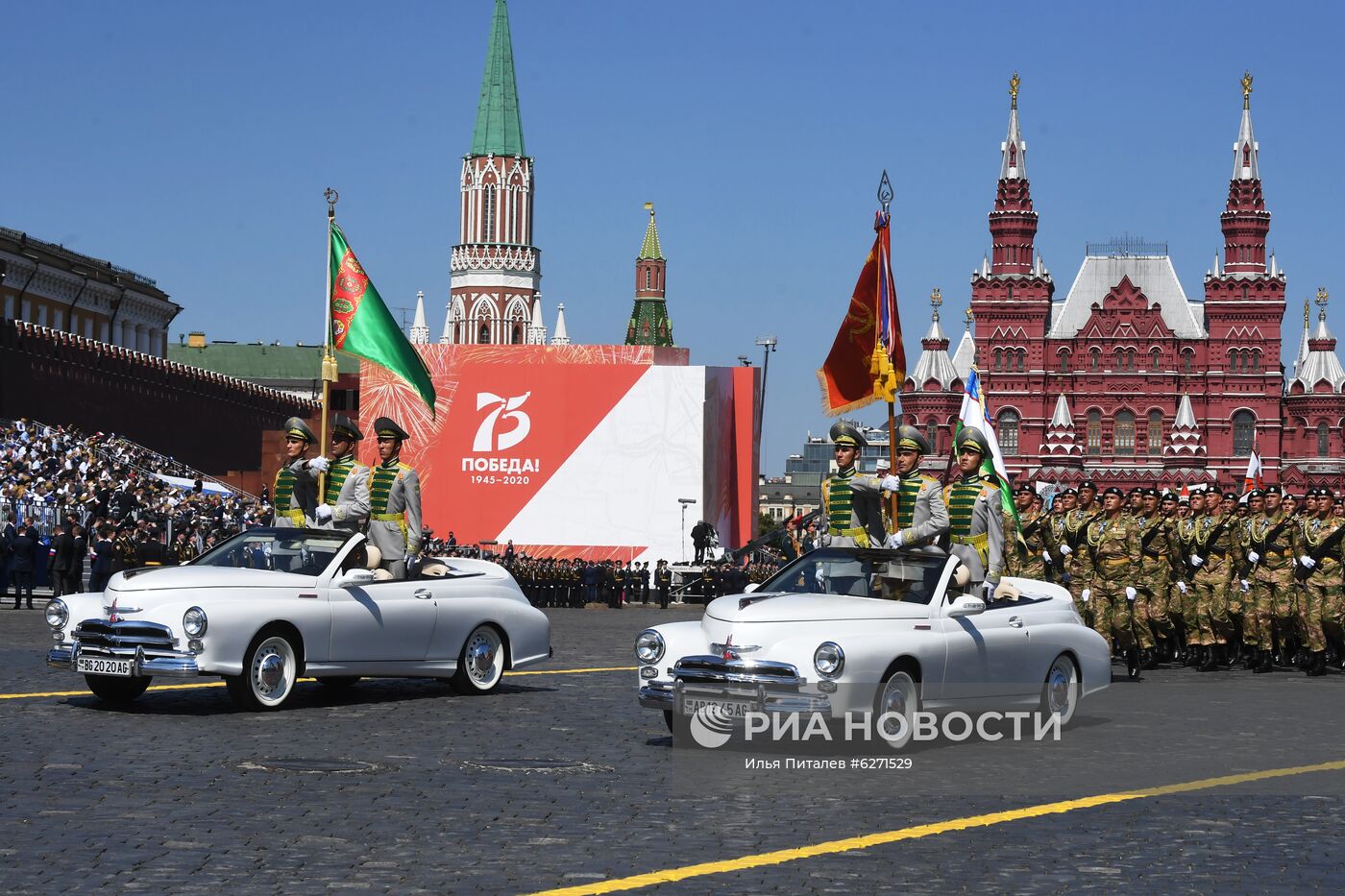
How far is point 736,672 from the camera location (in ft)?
39.0

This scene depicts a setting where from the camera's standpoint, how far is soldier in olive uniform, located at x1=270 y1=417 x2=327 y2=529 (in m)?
17.0

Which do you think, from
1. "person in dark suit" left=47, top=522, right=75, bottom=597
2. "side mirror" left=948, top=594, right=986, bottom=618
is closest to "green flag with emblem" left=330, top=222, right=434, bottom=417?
"side mirror" left=948, top=594, right=986, bottom=618

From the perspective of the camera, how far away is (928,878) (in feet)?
26.8

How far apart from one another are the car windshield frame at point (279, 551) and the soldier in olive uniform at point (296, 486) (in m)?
2.11

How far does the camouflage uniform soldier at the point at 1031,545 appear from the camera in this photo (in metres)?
20.2

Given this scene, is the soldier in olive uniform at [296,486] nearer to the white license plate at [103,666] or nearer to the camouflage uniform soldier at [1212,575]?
the white license plate at [103,666]

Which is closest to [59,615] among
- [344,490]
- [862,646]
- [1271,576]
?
[344,490]

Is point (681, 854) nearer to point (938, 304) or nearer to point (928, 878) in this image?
point (928, 878)

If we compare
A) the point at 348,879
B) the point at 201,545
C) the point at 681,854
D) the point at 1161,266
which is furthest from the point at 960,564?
the point at 1161,266

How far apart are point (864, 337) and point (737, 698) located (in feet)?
25.4

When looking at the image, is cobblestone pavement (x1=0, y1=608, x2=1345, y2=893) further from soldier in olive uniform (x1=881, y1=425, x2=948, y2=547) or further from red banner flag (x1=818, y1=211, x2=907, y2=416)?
red banner flag (x1=818, y1=211, x2=907, y2=416)

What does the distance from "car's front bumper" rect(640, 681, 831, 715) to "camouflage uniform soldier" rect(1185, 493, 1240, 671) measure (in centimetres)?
1023

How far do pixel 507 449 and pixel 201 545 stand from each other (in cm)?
2690

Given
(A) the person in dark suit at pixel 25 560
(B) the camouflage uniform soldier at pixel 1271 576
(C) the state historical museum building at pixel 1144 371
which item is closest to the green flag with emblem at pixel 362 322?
(B) the camouflage uniform soldier at pixel 1271 576
